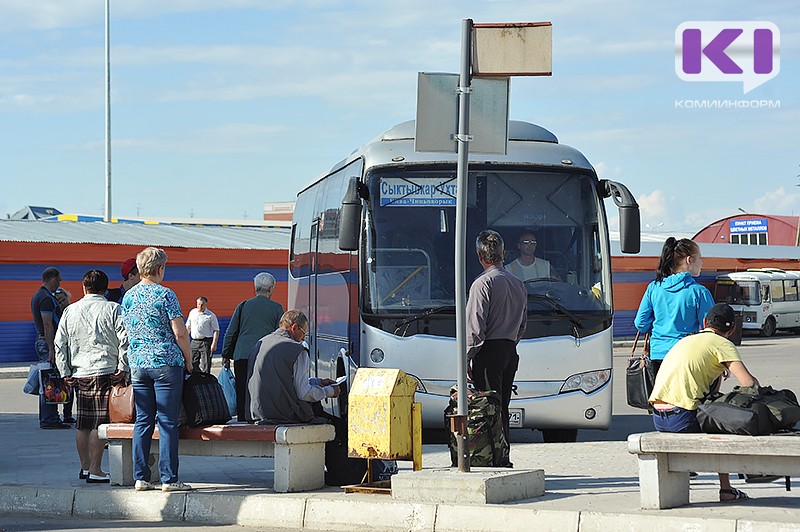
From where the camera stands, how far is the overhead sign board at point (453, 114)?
8008 mm

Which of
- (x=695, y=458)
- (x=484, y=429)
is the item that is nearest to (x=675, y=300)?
(x=484, y=429)

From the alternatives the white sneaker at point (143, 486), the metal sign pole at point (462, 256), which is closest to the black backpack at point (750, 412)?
the metal sign pole at point (462, 256)

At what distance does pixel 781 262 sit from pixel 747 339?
11.1 m

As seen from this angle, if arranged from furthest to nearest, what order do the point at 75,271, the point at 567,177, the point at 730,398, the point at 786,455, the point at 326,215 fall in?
the point at 75,271 → the point at 326,215 → the point at 567,177 → the point at 730,398 → the point at 786,455

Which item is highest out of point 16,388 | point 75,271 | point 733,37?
point 733,37

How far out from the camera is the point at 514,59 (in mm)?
7789

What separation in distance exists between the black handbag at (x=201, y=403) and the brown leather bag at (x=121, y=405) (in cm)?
51

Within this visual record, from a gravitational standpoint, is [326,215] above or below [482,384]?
above

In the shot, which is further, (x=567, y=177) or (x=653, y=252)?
(x=653, y=252)

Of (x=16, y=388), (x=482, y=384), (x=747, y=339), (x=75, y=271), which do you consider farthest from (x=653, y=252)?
(x=482, y=384)

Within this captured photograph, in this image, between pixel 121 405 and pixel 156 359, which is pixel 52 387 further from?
pixel 156 359

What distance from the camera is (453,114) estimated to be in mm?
8070

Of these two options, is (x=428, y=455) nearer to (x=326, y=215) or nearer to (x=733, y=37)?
(x=326, y=215)

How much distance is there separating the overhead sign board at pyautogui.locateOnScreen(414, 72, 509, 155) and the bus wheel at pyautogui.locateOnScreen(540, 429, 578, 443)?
5588 mm
